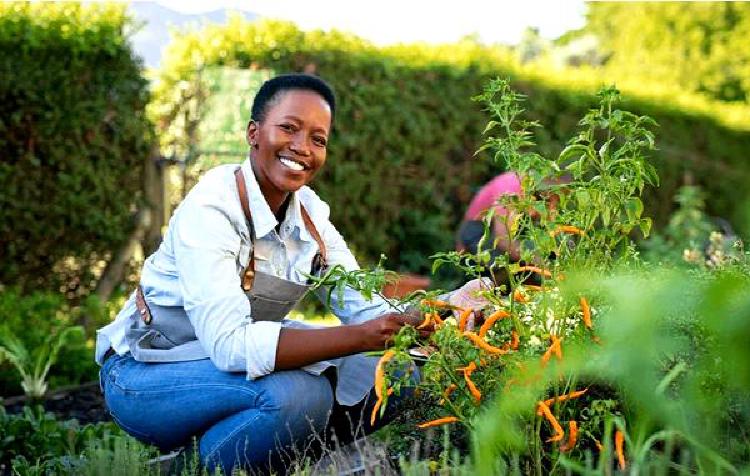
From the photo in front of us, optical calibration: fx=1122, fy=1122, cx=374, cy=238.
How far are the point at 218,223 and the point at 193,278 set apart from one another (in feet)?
0.58

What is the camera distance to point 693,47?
29797mm

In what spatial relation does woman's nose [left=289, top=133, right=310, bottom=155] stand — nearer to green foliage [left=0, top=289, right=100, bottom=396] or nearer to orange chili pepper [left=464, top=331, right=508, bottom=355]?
orange chili pepper [left=464, top=331, right=508, bottom=355]

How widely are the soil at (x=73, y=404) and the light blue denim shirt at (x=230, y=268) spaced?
1655mm

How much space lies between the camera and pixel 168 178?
708 cm

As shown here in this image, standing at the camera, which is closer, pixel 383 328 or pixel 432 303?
pixel 432 303

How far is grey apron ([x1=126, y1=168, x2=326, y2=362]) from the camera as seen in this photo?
319 cm

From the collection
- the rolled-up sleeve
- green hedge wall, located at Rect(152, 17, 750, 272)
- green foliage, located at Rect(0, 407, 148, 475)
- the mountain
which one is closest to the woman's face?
the rolled-up sleeve

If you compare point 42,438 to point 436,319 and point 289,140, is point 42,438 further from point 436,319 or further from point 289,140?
point 436,319

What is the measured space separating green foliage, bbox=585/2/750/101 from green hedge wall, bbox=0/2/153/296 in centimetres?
2284

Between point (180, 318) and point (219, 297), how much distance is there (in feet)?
1.12

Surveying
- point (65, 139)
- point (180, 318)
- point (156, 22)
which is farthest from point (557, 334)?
point (156, 22)

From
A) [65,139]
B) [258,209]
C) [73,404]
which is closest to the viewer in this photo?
[258,209]

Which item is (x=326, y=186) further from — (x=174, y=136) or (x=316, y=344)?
(x=316, y=344)

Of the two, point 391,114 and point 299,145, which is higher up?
point 299,145
